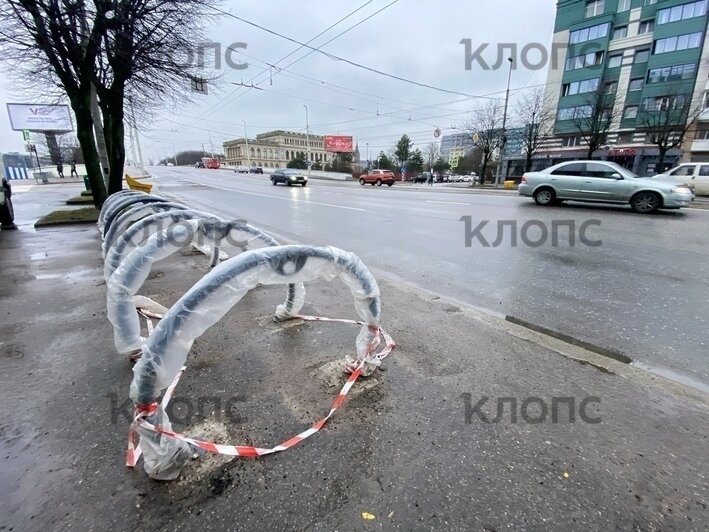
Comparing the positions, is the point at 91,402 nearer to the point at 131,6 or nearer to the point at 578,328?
the point at 578,328

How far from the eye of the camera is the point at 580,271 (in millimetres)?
5594

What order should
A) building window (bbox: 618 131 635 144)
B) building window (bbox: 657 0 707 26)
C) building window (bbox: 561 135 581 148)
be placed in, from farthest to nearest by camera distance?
building window (bbox: 561 135 581 148) < building window (bbox: 618 131 635 144) < building window (bbox: 657 0 707 26)

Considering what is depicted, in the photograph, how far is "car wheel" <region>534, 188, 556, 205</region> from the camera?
13586mm

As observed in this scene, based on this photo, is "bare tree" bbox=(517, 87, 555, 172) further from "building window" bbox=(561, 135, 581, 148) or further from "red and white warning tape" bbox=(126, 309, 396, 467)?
"red and white warning tape" bbox=(126, 309, 396, 467)

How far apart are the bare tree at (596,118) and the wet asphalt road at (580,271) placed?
90.7ft

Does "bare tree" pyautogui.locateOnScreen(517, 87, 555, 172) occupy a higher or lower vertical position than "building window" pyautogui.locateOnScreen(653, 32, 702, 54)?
lower

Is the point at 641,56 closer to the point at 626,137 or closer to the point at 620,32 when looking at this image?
the point at 620,32

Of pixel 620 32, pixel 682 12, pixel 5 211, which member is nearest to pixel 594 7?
pixel 620 32

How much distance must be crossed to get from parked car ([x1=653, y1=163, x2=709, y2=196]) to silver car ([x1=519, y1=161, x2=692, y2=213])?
29.7 ft

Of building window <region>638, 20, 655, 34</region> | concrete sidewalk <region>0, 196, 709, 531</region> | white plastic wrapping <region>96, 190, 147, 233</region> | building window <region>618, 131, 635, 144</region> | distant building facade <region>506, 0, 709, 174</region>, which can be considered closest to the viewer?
concrete sidewalk <region>0, 196, 709, 531</region>

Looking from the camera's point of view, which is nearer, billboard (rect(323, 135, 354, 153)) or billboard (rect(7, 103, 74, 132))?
billboard (rect(7, 103, 74, 132))

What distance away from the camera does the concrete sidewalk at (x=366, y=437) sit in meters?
1.67

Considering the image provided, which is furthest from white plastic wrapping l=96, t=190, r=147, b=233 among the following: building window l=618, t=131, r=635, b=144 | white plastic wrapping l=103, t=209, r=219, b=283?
building window l=618, t=131, r=635, b=144

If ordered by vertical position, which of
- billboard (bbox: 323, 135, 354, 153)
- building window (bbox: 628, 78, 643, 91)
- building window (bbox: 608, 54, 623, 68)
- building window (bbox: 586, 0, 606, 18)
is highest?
building window (bbox: 586, 0, 606, 18)
